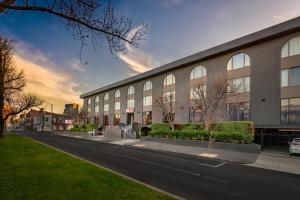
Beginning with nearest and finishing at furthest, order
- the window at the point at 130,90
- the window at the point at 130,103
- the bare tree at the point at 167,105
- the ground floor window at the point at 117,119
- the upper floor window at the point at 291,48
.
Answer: the upper floor window at the point at 291,48 < the bare tree at the point at 167,105 < the window at the point at 130,103 < the window at the point at 130,90 < the ground floor window at the point at 117,119

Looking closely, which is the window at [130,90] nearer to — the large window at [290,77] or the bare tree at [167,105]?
the bare tree at [167,105]

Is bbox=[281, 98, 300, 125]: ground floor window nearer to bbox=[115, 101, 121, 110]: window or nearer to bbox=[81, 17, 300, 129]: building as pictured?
bbox=[81, 17, 300, 129]: building

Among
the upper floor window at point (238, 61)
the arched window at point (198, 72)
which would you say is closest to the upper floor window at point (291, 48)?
the upper floor window at point (238, 61)

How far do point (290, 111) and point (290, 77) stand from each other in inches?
154

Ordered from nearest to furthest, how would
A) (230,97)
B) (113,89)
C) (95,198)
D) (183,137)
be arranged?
(95,198), (183,137), (230,97), (113,89)

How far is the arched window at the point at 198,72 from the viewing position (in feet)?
145

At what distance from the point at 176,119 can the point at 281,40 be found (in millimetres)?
22195

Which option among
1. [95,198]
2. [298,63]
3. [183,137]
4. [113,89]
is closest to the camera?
[95,198]

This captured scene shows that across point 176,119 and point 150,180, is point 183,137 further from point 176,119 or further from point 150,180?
point 150,180

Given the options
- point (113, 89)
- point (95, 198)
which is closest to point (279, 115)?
point (95, 198)

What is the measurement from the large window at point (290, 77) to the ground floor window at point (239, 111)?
5615 mm

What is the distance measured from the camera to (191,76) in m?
46.8

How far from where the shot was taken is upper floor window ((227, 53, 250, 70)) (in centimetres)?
3679

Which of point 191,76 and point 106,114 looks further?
point 106,114
